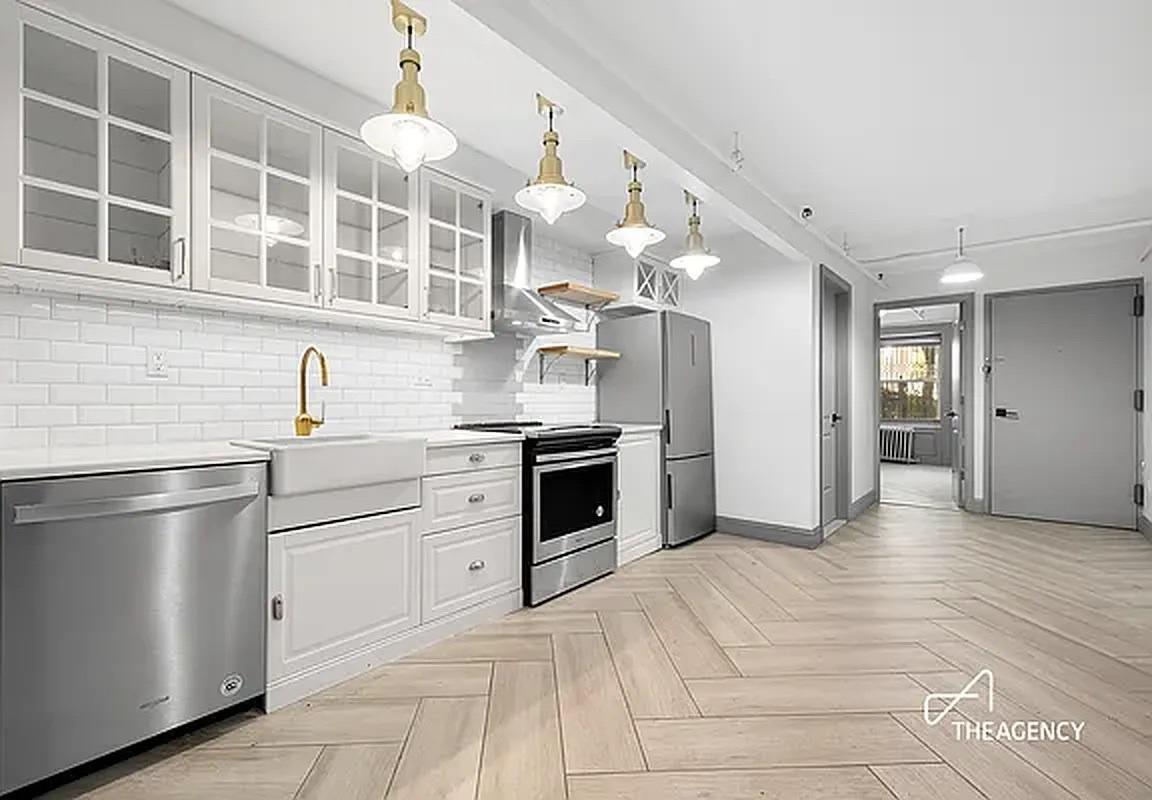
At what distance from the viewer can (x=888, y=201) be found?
413 cm

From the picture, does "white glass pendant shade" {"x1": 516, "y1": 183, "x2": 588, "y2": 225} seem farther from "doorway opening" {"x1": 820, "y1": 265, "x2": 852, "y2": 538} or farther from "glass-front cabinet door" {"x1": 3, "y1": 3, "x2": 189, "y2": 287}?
"doorway opening" {"x1": 820, "y1": 265, "x2": 852, "y2": 538}

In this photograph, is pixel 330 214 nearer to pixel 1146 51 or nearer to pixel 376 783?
pixel 376 783

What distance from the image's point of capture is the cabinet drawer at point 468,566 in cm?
274

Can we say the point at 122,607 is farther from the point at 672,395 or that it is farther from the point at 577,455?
the point at 672,395

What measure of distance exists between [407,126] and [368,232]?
105 cm

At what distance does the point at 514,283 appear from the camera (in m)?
3.64

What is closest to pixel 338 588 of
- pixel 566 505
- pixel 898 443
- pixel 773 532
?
pixel 566 505

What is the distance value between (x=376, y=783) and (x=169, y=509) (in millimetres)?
1017

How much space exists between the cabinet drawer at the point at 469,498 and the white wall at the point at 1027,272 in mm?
4755

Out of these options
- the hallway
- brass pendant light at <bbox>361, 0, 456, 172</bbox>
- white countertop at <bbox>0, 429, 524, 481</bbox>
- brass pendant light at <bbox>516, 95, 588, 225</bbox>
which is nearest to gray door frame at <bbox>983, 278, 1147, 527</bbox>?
the hallway

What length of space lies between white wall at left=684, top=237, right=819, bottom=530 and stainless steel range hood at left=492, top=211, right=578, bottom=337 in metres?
1.77

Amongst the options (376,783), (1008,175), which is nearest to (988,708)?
(376,783)

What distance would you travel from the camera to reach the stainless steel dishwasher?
1.59 metres

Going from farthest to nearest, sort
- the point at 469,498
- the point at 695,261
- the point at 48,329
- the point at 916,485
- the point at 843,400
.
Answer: the point at 916,485 → the point at 843,400 → the point at 695,261 → the point at 469,498 → the point at 48,329
